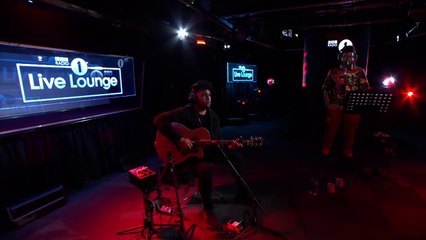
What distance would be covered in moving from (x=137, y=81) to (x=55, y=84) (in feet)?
5.30

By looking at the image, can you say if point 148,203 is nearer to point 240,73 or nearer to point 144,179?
point 144,179

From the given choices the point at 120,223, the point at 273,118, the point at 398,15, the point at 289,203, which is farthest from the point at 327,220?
the point at 273,118

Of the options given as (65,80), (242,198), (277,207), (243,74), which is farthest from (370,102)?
(243,74)

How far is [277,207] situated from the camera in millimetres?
3145

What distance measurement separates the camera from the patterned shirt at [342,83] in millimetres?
4348

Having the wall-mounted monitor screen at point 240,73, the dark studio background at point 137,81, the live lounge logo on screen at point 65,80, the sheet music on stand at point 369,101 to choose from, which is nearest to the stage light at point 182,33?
the dark studio background at point 137,81

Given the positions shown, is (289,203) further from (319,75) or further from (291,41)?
(291,41)

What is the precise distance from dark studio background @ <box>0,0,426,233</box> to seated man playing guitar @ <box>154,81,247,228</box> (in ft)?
5.63

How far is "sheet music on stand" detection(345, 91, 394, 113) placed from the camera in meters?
3.24

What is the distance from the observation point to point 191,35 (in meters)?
5.86

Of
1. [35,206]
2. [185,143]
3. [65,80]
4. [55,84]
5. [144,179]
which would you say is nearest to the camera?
[144,179]

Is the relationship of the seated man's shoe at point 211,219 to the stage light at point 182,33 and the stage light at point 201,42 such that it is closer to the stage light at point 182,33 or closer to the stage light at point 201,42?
the stage light at point 182,33

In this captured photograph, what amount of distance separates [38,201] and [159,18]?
371 centimetres

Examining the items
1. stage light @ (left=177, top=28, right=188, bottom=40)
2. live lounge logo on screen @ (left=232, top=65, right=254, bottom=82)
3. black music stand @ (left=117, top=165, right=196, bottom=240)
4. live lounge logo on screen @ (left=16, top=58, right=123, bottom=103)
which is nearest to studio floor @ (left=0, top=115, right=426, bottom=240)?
black music stand @ (left=117, top=165, right=196, bottom=240)
